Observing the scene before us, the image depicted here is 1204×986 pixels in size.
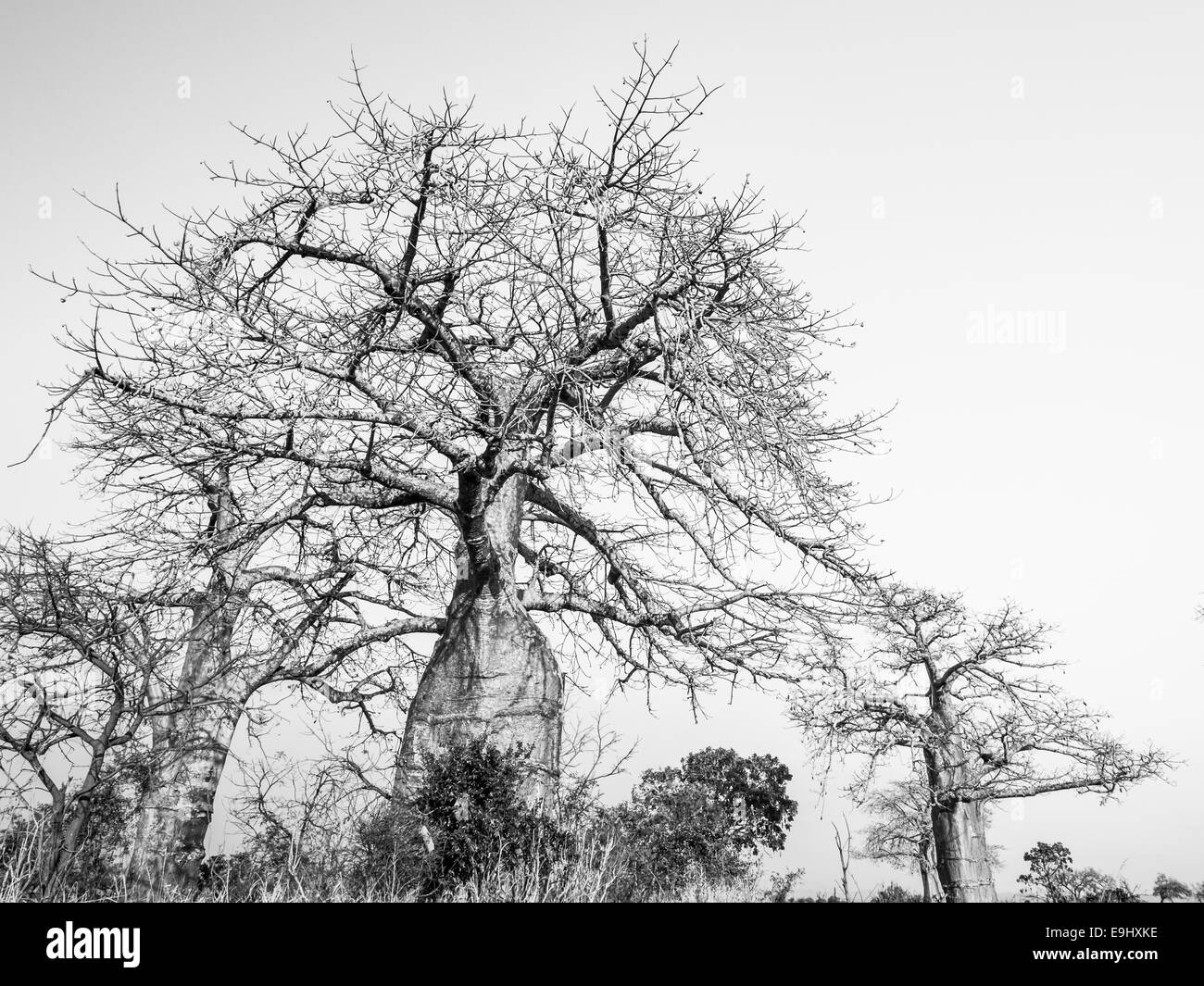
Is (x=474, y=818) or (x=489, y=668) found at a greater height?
(x=489, y=668)

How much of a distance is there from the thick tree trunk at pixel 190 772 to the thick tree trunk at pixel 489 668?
248 centimetres

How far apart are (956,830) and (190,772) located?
31.1 feet

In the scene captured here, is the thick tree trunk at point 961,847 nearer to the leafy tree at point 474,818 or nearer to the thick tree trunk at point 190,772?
the leafy tree at point 474,818

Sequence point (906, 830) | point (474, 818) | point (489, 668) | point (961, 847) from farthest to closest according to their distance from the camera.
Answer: point (906, 830) < point (961, 847) < point (489, 668) < point (474, 818)

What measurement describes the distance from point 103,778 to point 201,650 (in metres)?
5.32

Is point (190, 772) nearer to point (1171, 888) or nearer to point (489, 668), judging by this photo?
point (489, 668)

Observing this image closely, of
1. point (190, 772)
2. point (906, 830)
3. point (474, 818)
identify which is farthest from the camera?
point (906, 830)

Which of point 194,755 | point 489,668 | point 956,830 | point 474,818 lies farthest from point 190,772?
point 956,830

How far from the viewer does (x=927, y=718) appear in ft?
38.5

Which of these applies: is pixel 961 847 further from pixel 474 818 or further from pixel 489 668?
pixel 474 818

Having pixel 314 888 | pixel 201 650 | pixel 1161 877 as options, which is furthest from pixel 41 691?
pixel 1161 877

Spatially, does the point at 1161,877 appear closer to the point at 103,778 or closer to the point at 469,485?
the point at 469,485

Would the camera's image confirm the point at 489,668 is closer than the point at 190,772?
Yes

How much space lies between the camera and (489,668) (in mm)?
7895
